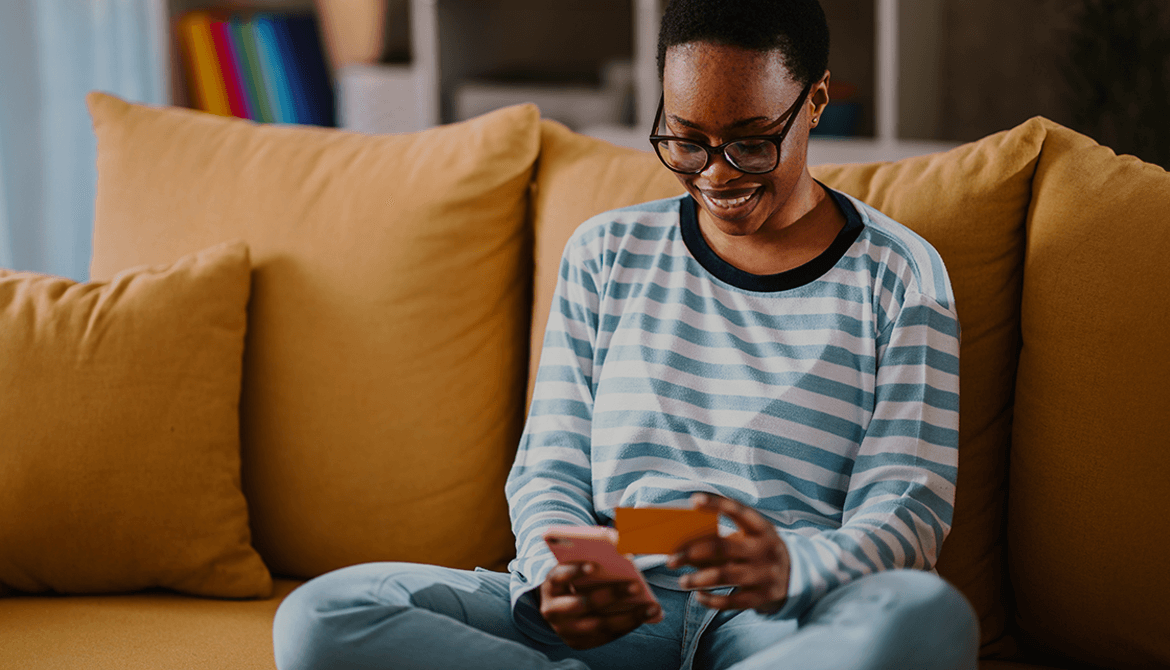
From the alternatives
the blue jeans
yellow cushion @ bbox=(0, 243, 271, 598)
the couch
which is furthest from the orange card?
yellow cushion @ bbox=(0, 243, 271, 598)

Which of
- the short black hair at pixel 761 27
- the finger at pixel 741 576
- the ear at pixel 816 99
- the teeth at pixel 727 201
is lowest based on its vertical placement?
the finger at pixel 741 576

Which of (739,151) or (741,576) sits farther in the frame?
(739,151)

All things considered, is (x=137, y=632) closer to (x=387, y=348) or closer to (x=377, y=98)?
(x=387, y=348)

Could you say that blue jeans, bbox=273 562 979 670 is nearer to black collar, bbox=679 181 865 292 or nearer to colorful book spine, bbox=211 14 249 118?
black collar, bbox=679 181 865 292

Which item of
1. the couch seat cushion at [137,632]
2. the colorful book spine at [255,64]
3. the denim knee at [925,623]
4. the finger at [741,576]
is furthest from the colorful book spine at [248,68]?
the denim knee at [925,623]

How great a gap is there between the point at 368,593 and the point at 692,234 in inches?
20.5

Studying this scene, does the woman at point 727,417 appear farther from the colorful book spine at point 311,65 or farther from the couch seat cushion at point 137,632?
the colorful book spine at point 311,65

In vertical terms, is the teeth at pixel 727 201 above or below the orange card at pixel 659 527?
above

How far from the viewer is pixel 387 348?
1321 millimetres

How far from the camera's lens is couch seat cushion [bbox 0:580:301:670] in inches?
43.5

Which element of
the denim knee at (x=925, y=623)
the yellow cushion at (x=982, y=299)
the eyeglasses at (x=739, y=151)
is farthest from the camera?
the yellow cushion at (x=982, y=299)

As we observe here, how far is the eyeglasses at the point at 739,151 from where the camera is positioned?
1.01 metres

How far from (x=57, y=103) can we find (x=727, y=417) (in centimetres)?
171

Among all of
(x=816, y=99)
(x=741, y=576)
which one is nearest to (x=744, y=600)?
(x=741, y=576)
